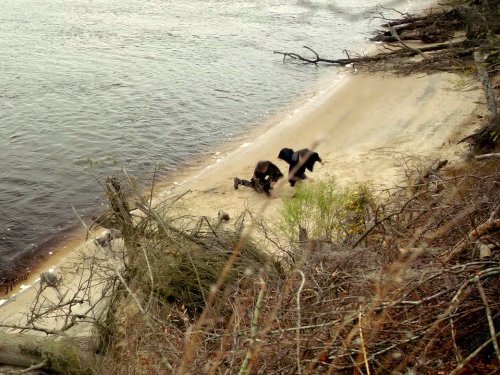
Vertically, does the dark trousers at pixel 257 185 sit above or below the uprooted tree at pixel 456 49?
below

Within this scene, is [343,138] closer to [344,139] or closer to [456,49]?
[344,139]

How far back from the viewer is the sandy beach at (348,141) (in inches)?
401

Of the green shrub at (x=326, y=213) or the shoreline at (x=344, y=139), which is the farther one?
the shoreline at (x=344, y=139)

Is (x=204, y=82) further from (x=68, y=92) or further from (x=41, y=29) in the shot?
(x=41, y=29)

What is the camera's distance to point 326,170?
1139 centimetres

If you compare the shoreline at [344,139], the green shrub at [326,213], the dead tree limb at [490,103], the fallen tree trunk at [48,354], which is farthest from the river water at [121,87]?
the dead tree limb at [490,103]

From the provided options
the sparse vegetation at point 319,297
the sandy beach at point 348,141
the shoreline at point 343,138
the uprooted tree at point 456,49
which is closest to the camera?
the sparse vegetation at point 319,297

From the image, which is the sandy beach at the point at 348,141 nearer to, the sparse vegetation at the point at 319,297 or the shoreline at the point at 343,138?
the shoreline at the point at 343,138

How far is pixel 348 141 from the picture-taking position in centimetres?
1320

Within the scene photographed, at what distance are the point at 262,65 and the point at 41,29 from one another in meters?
11.1

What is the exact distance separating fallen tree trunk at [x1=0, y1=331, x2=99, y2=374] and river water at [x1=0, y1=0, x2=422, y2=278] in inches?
76.7

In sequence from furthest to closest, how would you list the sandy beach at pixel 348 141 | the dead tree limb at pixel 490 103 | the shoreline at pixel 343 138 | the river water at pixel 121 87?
the river water at pixel 121 87 < the shoreline at pixel 343 138 < the sandy beach at pixel 348 141 < the dead tree limb at pixel 490 103

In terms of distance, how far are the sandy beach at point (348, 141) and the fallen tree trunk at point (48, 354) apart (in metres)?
1.94

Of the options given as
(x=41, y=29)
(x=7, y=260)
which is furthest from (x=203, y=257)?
(x=41, y=29)
